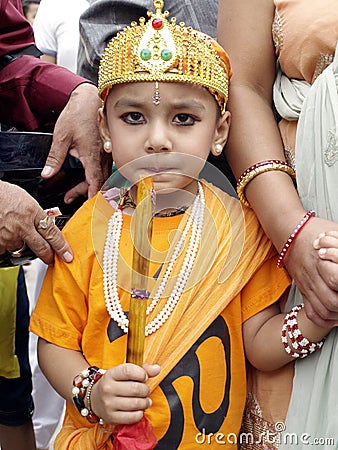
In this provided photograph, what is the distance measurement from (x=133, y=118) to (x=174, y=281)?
1.24ft

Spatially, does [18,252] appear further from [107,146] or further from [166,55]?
[166,55]

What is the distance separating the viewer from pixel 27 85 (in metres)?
1.95

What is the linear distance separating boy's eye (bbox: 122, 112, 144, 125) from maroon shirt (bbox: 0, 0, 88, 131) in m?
0.36

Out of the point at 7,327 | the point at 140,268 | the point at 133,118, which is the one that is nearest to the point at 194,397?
the point at 140,268

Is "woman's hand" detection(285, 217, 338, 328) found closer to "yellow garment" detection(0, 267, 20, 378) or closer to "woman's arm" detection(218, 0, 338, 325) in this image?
"woman's arm" detection(218, 0, 338, 325)

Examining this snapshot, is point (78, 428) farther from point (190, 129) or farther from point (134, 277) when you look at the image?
point (190, 129)

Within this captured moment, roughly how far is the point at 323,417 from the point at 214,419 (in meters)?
0.25

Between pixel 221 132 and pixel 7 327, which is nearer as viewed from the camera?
pixel 221 132

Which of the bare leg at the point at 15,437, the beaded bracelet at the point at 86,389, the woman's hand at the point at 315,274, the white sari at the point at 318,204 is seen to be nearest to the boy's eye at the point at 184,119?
the white sari at the point at 318,204

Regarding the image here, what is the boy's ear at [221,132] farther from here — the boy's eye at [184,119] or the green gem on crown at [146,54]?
the green gem on crown at [146,54]

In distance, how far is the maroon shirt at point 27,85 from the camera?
191 centimetres

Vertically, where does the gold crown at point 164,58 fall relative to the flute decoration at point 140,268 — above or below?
above
